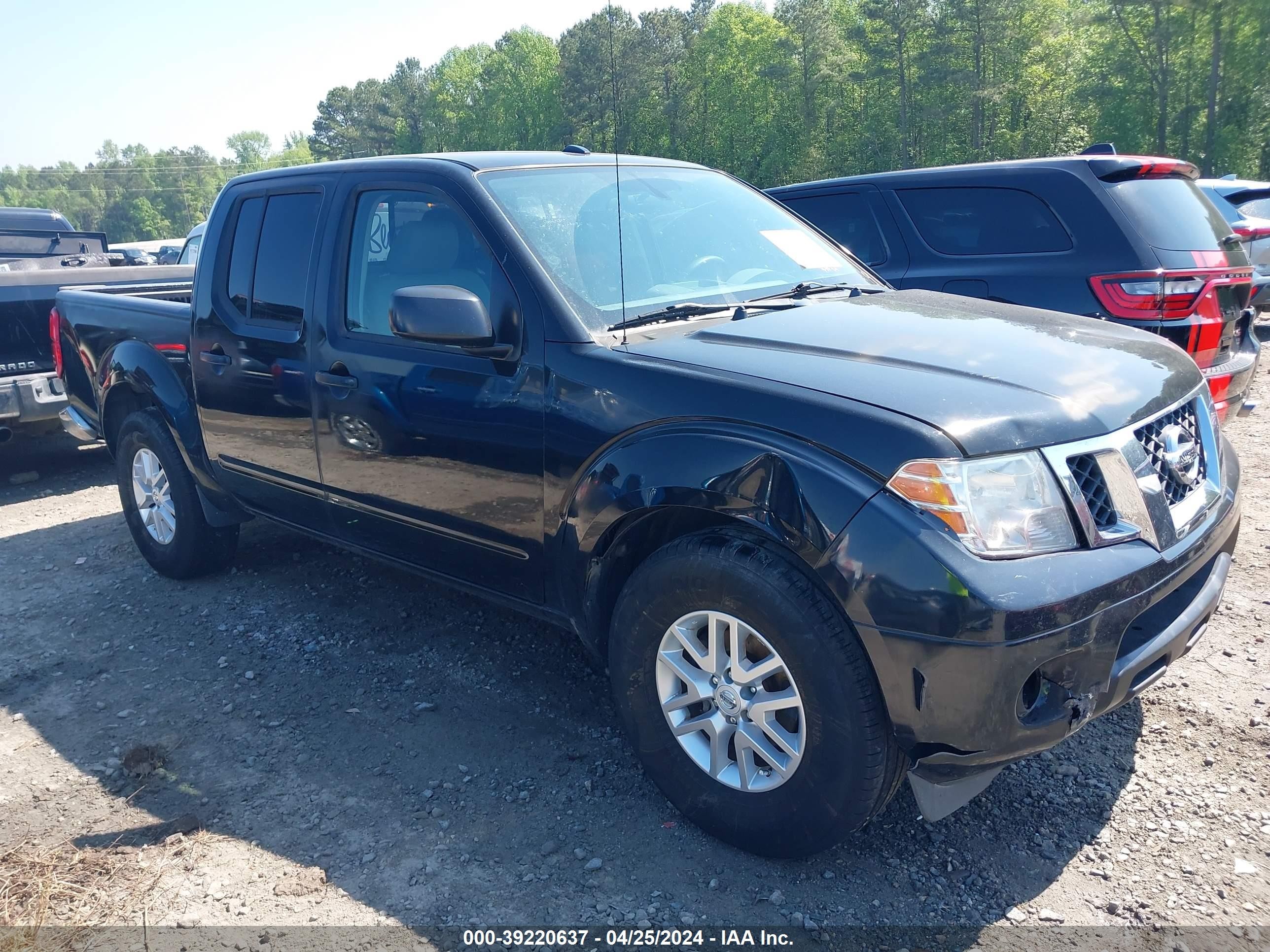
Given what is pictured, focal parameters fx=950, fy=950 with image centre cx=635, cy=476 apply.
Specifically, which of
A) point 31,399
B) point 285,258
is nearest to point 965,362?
point 285,258

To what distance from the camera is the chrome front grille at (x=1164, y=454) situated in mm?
2576

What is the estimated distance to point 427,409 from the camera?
130 inches

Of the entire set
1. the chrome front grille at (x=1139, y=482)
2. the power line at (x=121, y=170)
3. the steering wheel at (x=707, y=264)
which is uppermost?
the power line at (x=121, y=170)

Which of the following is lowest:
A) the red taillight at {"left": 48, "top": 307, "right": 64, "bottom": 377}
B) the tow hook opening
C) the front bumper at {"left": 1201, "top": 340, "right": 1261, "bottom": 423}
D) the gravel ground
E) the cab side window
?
the gravel ground

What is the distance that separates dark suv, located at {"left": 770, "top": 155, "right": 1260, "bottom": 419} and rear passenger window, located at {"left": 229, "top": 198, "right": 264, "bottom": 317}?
372 cm

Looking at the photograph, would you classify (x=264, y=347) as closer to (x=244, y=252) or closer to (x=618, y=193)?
(x=244, y=252)

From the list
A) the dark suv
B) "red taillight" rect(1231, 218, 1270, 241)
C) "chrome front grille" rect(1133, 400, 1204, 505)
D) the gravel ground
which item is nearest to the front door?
the gravel ground

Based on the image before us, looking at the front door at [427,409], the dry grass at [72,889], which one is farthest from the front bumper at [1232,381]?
the dry grass at [72,889]

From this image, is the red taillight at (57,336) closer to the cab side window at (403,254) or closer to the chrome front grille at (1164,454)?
the cab side window at (403,254)

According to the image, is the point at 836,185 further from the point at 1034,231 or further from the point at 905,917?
the point at 905,917

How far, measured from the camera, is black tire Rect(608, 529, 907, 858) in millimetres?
2340

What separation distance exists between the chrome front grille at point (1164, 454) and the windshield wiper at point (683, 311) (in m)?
1.19

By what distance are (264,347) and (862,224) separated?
4019 millimetres

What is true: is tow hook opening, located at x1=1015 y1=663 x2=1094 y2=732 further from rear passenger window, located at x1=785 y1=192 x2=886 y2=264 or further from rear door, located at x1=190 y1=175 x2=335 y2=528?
rear passenger window, located at x1=785 y1=192 x2=886 y2=264
